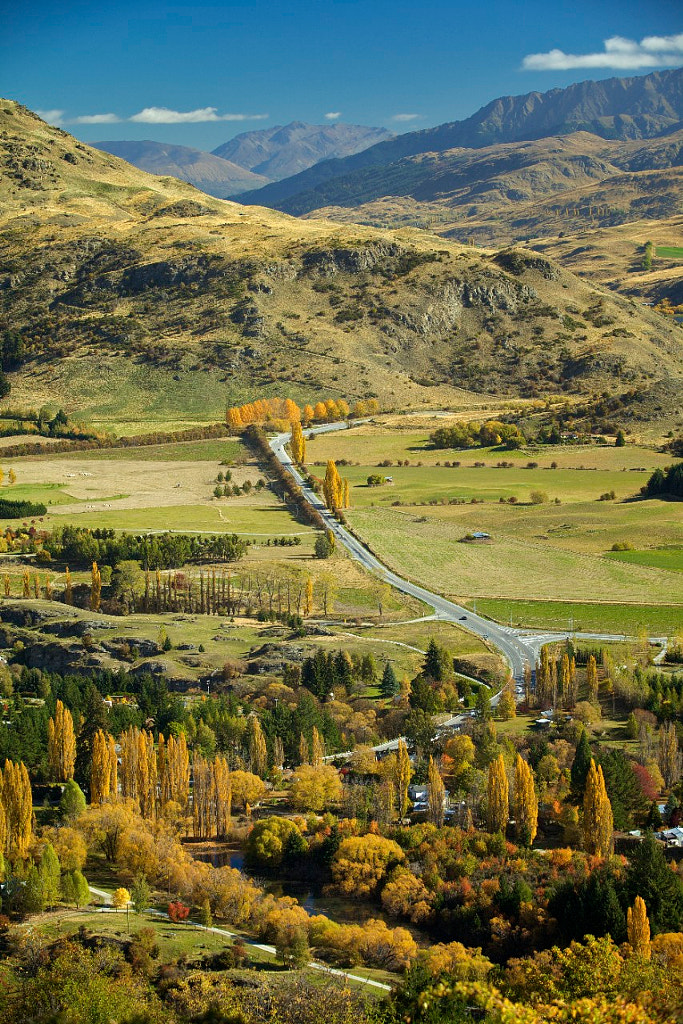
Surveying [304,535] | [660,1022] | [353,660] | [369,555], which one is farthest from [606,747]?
[304,535]

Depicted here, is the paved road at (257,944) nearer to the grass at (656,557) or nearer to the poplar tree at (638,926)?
the poplar tree at (638,926)

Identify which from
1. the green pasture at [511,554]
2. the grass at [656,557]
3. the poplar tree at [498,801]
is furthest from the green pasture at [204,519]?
the poplar tree at [498,801]

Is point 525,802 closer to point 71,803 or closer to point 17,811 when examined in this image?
point 71,803

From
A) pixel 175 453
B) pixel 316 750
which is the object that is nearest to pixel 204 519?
pixel 175 453

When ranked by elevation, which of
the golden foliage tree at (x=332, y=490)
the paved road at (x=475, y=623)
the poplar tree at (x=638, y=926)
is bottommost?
the poplar tree at (x=638, y=926)

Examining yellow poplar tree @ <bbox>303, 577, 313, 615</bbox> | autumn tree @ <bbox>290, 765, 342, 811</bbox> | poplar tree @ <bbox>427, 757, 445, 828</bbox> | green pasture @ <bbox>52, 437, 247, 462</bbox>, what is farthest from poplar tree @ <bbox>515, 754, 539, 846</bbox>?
green pasture @ <bbox>52, 437, 247, 462</bbox>

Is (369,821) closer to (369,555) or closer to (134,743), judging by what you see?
(134,743)
